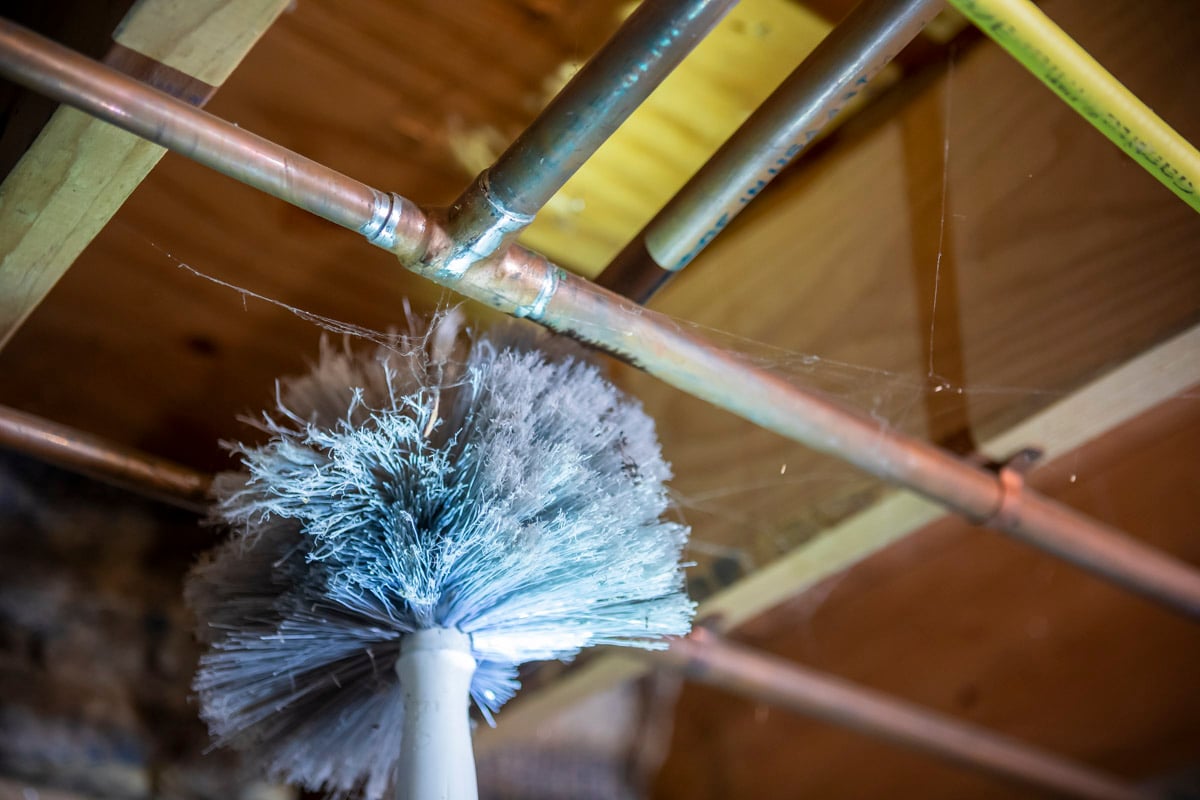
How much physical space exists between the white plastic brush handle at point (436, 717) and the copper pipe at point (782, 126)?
0.89 ft

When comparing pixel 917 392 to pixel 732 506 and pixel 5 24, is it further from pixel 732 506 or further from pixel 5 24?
pixel 5 24

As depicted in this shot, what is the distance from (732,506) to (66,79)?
0.61m

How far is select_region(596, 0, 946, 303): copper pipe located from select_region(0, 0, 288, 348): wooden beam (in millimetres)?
257

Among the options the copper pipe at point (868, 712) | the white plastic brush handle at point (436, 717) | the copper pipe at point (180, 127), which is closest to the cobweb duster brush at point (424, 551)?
the white plastic brush handle at point (436, 717)

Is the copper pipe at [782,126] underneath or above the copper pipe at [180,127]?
above

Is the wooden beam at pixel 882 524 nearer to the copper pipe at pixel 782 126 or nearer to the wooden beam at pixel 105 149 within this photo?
the copper pipe at pixel 782 126

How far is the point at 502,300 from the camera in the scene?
Result: 563mm

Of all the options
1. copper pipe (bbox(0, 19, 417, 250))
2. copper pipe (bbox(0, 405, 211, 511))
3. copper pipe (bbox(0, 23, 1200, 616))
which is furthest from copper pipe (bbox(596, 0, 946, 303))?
copper pipe (bbox(0, 405, 211, 511))

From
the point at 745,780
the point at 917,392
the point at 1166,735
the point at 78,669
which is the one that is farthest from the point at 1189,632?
the point at 78,669

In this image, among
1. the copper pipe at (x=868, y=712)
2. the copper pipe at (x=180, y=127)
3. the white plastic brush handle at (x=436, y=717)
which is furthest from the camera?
Answer: the copper pipe at (x=868, y=712)

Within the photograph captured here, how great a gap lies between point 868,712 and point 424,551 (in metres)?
0.59

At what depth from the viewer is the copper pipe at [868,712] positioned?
Result: 0.89 metres

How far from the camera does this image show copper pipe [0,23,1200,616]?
0.46m

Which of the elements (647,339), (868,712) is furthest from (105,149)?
(868,712)
